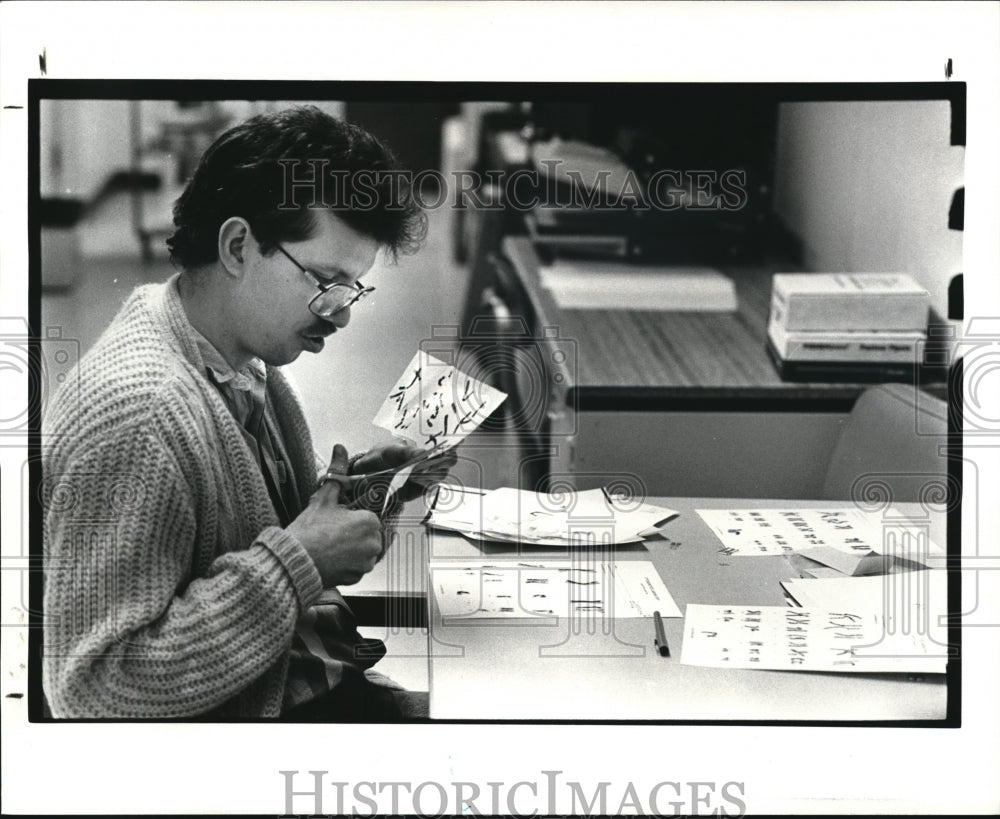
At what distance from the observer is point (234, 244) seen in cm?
146

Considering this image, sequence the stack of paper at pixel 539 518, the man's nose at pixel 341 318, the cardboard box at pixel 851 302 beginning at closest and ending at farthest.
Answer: the man's nose at pixel 341 318 → the stack of paper at pixel 539 518 → the cardboard box at pixel 851 302

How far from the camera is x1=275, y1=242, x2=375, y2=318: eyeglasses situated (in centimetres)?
148

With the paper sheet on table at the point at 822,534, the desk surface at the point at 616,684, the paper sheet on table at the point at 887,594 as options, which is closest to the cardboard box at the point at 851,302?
the paper sheet on table at the point at 822,534

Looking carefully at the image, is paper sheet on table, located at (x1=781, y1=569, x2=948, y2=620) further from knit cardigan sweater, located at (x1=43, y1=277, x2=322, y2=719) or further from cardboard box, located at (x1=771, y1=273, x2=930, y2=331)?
cardboard box, located at (x1=771, y1=273, x2=930, y2=331)

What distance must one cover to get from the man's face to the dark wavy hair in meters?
0.01

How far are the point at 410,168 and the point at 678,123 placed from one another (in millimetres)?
706

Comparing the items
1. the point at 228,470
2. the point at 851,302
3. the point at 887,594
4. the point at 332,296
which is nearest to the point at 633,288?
the point at 851,302

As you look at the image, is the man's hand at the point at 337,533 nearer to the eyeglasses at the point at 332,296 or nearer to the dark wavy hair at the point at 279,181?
the eyeglasses at the point at 332,296

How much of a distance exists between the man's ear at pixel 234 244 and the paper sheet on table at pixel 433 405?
0.23m

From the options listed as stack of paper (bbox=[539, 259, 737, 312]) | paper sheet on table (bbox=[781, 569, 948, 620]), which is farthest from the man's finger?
stack of paper (bbox=[539, 259, 737, 312])

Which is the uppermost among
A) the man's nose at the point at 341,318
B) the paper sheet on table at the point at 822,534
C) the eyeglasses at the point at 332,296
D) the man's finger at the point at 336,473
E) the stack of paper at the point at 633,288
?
the stack of paper at the point at 633,288

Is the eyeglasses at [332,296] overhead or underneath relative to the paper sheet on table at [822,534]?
overhead

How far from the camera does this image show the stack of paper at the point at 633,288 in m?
2.80

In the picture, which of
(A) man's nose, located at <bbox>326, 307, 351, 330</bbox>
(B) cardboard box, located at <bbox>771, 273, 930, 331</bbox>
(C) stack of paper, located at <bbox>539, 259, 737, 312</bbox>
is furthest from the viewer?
(C) stack of paper, located at <bbox>539, 259, 737, 312</bbox>
